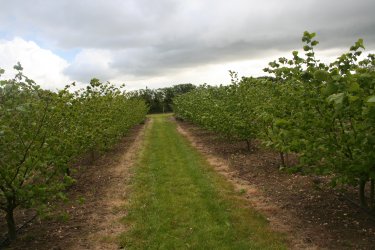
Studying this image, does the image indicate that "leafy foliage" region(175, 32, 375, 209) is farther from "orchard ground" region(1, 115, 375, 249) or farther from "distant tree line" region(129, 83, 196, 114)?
"distant tree line" region(129, 83, 196, 114)

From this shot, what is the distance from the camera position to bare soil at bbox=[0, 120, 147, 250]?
600cm

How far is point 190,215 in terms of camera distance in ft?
22.8

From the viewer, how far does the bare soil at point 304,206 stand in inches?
217

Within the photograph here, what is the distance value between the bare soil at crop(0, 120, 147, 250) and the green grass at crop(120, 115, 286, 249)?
276 millimetres

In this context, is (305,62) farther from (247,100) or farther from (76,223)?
(247,100)

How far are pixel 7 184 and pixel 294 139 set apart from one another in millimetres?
3848

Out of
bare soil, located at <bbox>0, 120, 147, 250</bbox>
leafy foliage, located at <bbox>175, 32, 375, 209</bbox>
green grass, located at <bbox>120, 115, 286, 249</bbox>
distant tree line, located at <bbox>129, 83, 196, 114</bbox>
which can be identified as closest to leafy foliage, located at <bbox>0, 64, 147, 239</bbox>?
bare soil, located at <bbox>0, 120, 147, 250</bbox>

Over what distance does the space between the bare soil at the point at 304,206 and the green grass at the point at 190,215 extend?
0.30m

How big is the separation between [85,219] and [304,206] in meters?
3.95

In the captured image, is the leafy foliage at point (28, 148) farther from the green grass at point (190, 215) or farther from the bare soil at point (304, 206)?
the bare soil at point (304, 206)

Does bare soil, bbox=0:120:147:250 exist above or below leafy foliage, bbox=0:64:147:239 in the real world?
below

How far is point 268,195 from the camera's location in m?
8.00

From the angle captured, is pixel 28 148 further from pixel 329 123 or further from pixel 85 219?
pixel 329 123

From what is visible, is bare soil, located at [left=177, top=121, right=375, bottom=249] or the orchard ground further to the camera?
the orchard ground
